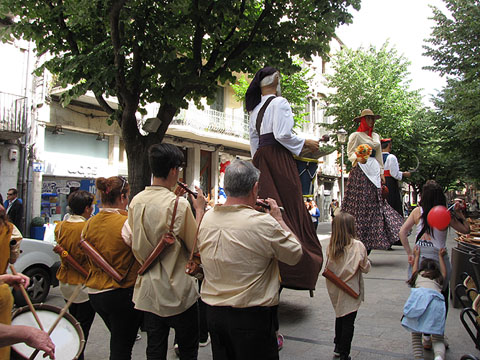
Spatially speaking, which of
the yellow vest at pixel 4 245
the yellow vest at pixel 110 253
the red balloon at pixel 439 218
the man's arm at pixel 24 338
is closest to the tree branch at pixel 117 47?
the yellow vest at pixel 110 253

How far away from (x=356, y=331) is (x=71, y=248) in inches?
123

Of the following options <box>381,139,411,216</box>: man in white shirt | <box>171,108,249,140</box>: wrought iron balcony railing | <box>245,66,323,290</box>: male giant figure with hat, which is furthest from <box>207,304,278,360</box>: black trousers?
<box>171,108,249,140</box>: wrought iron balcony railing

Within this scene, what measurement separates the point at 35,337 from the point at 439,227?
3828 mm

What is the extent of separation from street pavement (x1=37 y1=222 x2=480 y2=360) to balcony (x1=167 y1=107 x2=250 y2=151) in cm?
1459

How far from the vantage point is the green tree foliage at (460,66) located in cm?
1234

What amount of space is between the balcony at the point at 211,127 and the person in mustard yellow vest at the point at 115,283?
16.3m

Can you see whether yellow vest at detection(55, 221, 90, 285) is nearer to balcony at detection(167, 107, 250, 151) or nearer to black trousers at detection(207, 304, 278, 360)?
black trousers at detection(207, 304, 278, 360)

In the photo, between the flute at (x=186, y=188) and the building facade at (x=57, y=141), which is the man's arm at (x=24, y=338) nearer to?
the flute at (x=186, y=188)

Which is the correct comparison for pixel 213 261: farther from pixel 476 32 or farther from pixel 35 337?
pixel 476 32

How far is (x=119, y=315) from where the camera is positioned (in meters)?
3.33

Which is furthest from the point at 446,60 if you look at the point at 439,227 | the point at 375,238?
the point at 439,227

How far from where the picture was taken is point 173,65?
7.31m

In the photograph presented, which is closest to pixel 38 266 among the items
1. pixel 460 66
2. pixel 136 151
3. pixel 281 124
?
pixel 136 151

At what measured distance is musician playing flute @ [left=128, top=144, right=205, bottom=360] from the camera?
300cm
